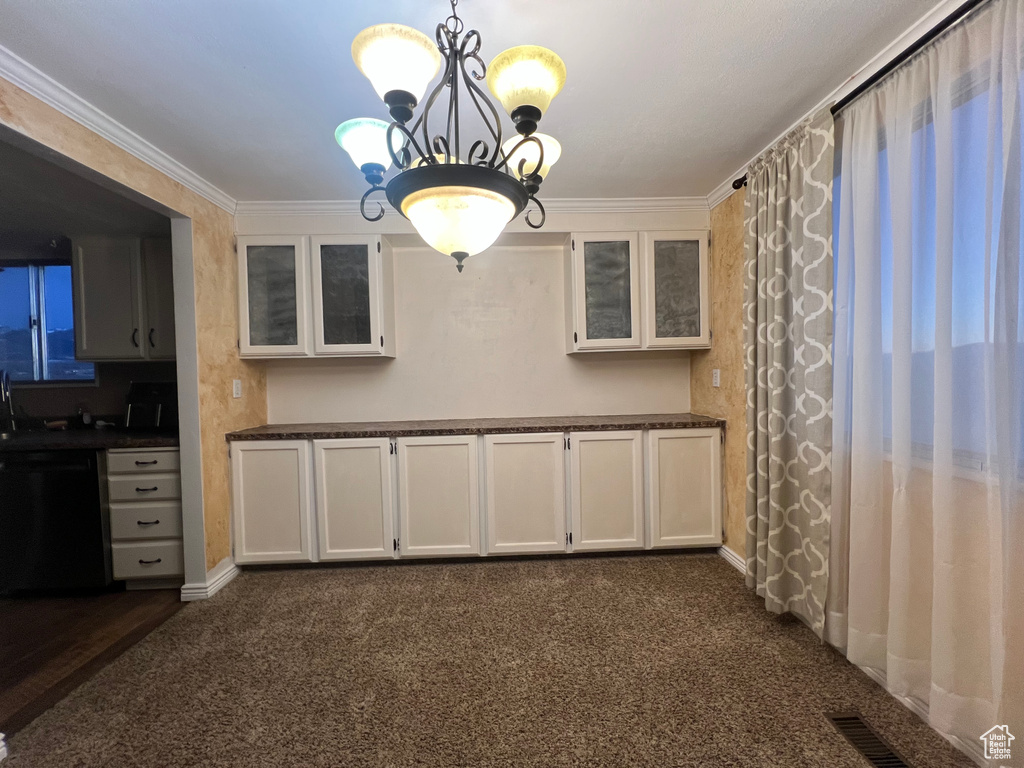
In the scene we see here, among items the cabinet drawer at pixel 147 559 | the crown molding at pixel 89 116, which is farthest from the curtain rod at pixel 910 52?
the cabinet drawer at pixel 147 559

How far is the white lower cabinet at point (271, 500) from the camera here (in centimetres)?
268

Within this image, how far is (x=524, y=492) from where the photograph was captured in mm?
2748

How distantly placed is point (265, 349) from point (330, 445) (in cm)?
81

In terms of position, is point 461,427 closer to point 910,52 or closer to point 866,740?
point 866,740

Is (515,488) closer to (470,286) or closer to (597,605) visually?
(597,605)

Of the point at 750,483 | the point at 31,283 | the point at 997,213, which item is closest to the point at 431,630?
the point at 750,483

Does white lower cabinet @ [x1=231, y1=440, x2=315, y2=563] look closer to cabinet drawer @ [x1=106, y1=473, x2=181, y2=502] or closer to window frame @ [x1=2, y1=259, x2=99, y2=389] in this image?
cabinet drawer @ [x1=106, y1=473, x2=181, y2=502]

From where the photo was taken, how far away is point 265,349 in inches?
111

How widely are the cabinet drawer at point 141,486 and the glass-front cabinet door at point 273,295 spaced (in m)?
0.88

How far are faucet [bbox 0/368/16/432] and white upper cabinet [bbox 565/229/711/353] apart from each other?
4131 mm

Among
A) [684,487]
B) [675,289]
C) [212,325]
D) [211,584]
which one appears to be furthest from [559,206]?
[211,584]

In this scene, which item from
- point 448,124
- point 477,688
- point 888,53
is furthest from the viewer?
point 477,688

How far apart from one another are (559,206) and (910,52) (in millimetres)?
1776

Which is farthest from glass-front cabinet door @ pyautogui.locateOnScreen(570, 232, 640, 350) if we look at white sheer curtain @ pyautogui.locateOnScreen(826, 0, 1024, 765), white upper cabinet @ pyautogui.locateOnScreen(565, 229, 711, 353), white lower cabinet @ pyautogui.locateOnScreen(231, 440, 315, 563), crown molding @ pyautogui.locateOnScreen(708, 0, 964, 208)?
white lower cabinet @ pyautogui.locateOnScreen(231, 440, 315, 563)
